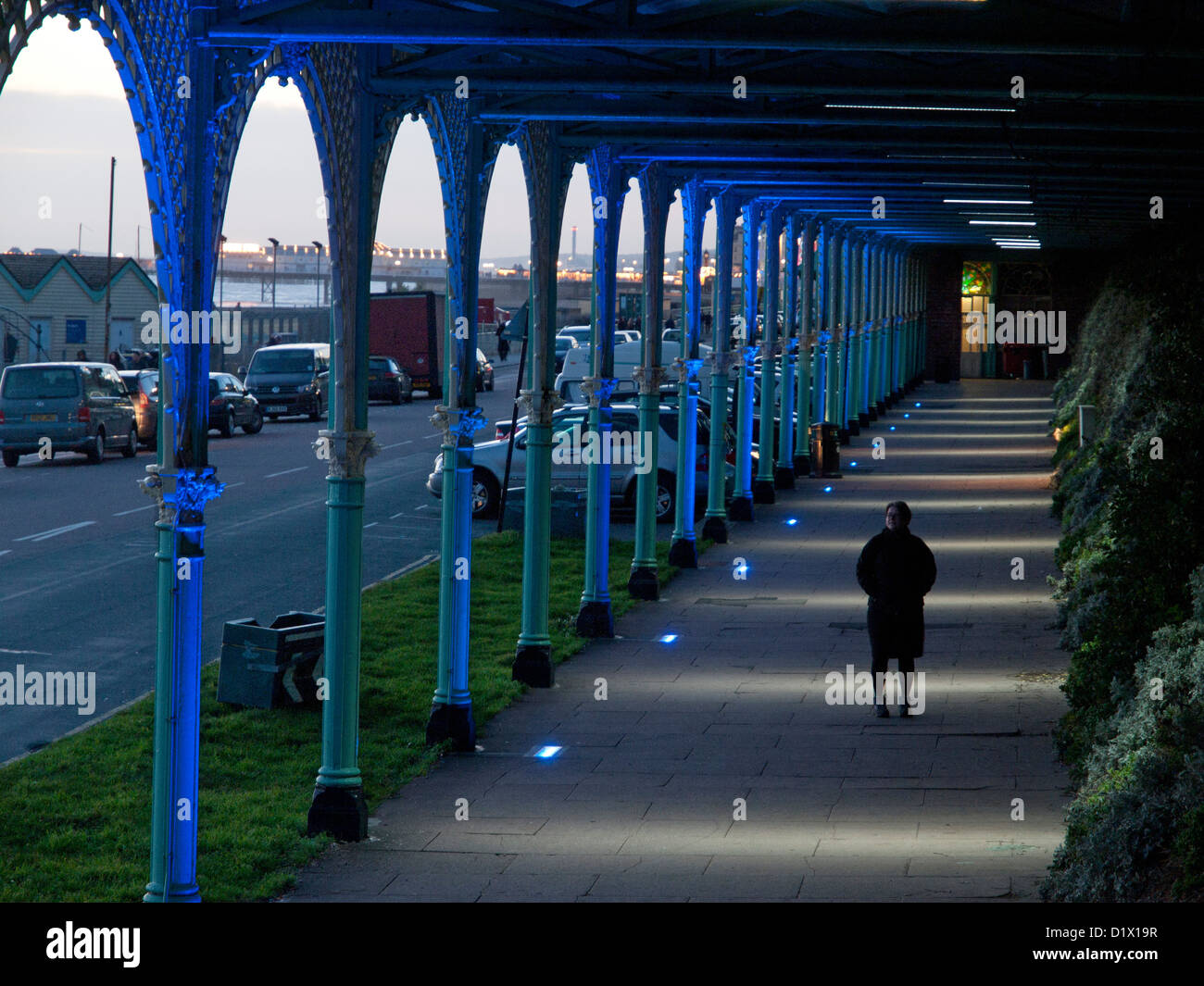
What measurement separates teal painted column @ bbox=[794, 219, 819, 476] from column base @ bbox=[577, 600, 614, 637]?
685 inches

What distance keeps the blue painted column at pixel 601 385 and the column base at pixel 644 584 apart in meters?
1.96

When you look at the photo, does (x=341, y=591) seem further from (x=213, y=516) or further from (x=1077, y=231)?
(x=1077, y=231)

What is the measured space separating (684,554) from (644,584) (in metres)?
2.70

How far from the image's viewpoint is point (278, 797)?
1123 cm

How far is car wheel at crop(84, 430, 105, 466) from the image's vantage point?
3331 centimetres

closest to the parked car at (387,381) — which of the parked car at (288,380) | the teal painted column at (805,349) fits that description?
the parked car at (288,380)

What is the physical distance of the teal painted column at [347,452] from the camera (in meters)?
10.4

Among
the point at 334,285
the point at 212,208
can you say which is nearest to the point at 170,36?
the point at 212,208

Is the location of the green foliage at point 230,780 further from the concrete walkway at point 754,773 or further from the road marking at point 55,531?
the road marking at point 55,531

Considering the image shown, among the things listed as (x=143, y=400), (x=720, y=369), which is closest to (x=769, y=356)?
(x=720, y=369)

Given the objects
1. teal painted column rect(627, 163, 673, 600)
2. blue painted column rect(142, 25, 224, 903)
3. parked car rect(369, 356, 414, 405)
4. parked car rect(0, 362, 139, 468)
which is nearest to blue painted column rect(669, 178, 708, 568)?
teal painted column rect(627, 163, 673, 600)

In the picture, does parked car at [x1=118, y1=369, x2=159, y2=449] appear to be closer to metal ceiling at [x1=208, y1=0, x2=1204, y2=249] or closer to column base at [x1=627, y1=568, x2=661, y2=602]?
column base at [x1=627, y1=568, x2=661, y2=602]

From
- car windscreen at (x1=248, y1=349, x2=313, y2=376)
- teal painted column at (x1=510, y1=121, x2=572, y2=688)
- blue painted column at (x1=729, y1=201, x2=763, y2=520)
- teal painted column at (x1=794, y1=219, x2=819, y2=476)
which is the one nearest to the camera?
teal painted column at (x1=510, y1=121, x2=572, y2=688)
